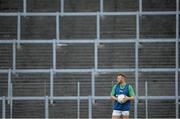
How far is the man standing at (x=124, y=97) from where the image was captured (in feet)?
60.2

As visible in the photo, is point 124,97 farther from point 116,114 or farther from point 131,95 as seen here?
point 116,114

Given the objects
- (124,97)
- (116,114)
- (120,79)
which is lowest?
(116,114)

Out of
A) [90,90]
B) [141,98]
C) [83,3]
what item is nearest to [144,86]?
[141,98]

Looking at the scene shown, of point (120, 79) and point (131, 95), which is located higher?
point (120, 79)

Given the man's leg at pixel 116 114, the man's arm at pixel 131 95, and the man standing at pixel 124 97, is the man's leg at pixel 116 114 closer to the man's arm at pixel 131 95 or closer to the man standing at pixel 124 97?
the man standing at pixel 124 97

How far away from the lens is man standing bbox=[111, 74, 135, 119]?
18359 mm

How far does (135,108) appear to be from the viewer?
66.2 feet

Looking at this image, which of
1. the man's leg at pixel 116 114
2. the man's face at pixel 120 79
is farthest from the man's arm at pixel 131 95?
the man's leg at pixel 116 114

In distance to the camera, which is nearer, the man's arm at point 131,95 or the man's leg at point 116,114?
the man's arm at point 131,95

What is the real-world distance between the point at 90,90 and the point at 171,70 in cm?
258

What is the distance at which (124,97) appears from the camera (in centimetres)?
1834

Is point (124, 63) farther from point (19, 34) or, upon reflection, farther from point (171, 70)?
point (19, 34)

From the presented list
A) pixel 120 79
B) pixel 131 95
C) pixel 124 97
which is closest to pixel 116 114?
pixel 124 97

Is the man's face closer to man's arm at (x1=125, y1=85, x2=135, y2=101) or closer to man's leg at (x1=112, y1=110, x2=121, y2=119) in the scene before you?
man's arm at (x1=125, y1=85, x2=135, y2=101)
